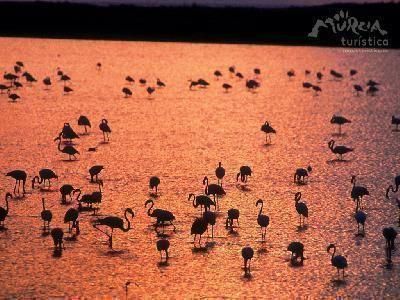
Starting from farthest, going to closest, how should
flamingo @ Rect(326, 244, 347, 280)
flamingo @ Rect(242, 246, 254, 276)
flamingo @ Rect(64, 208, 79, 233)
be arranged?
flamingo @ Rect(64, 208, 79, 233) < flamingo @ Rect(242, 246, 254, 276) < flamingo @ Rect(326, 244, 347, 280)

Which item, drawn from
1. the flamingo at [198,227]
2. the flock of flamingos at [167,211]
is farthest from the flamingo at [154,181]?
the flamingo at [198,227]

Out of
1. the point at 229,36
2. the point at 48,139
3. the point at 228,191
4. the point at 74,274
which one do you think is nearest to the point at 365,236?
the point at 228,191

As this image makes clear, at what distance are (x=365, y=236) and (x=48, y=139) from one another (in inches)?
249

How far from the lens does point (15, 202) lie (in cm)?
1080

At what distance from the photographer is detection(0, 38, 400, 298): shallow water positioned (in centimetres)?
855

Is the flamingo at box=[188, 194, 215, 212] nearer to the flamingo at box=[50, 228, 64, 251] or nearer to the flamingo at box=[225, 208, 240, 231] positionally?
the flamingo at box=[225, 208, 240, 231]

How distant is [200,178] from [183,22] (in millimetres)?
33306

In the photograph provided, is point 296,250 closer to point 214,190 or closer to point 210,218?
point 210,218

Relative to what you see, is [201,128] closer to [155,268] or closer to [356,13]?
[155,268]

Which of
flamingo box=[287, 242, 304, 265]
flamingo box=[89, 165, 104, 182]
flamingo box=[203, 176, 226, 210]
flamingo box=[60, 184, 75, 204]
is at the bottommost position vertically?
flamingo box=[287, 242, 304, 265]

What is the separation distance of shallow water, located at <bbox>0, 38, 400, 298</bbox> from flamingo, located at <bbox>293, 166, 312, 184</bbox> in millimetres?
121

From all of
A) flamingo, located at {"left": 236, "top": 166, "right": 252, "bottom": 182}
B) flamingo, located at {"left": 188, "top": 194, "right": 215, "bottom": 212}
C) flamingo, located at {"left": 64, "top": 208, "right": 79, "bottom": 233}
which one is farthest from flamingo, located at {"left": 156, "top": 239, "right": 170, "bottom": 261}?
flamingo, located at {"left": 236, "top": 166, "right": 252, "bottom": 182}

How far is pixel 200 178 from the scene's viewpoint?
12203 mm

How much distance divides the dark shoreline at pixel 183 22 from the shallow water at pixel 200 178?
1623cm
